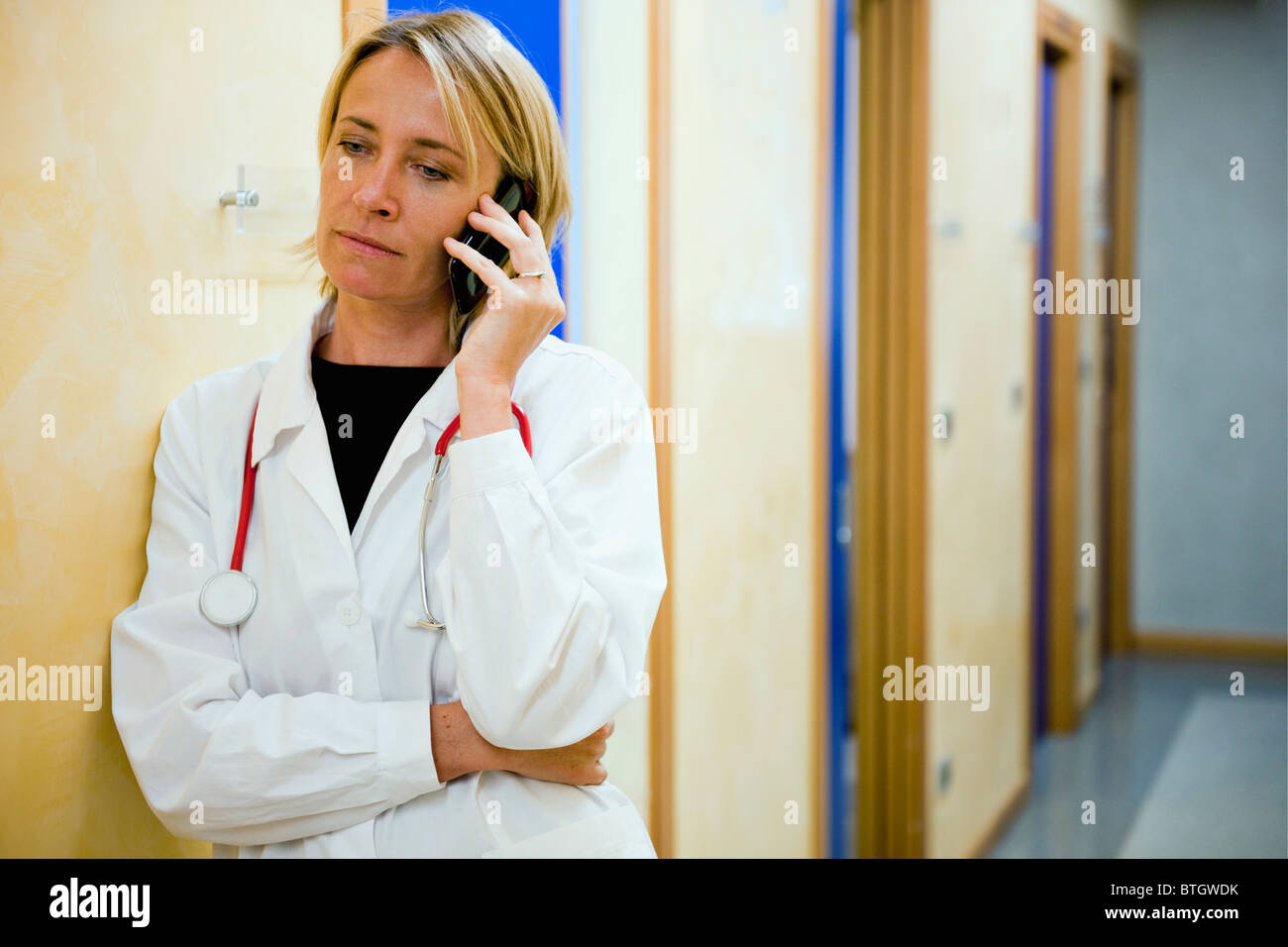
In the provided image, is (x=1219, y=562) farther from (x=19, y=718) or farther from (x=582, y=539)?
(x=19, y=718)

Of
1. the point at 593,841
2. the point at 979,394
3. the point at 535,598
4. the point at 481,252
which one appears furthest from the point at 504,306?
the point at 979,394

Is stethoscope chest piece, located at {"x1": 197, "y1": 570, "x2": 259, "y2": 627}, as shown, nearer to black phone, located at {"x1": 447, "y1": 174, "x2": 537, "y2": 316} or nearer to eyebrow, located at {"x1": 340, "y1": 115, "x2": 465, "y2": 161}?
black phone, located at {"x1": 447, "y1": 174, "x2": 537, "y2": 316}

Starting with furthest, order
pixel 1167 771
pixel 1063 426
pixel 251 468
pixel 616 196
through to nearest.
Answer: pixel 1063 426, pixel 1167 771, pixel 616 196, pixel 251 468

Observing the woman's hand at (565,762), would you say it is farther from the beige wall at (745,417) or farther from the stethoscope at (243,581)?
the beige wall at (745,417)

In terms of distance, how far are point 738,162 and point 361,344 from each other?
1.07 m

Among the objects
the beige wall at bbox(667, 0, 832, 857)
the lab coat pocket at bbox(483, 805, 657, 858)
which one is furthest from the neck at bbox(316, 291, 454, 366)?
the beige wall at bbox(667, 0, 832, 857)

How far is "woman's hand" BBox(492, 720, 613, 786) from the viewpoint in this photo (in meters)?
1.16

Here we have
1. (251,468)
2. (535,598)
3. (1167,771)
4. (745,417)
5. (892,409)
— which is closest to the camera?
(535,598)

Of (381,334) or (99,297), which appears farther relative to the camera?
(381,334)

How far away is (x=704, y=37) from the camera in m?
1.98

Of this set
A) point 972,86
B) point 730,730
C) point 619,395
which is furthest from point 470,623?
point 972,86

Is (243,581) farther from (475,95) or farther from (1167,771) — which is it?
(1167,771)

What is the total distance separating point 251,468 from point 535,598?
0.35 m

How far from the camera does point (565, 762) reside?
119 centimetres
